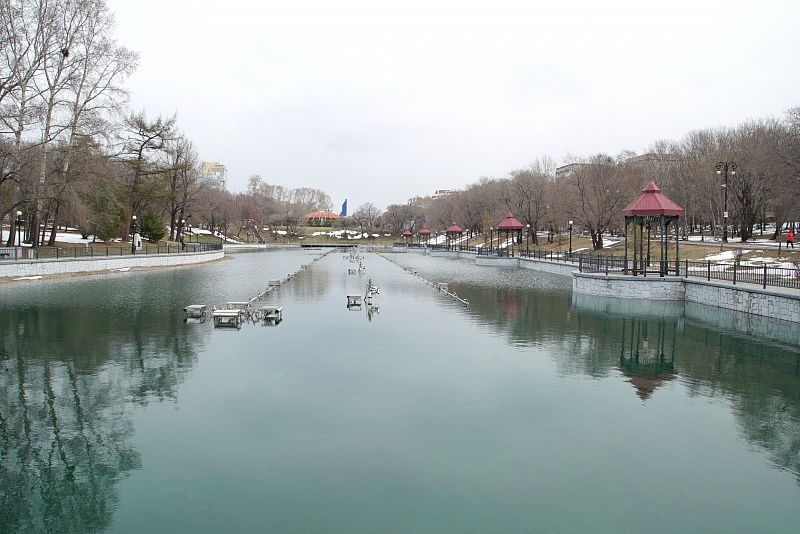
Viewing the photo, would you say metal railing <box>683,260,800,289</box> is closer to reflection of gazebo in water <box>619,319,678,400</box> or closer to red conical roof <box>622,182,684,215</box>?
red conical roof <box>622,182,684,215</box>

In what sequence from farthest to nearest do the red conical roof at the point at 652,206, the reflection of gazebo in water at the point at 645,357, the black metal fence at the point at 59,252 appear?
the black metal fence at the point at 59,252, the red conical roof at the point at 652,206, the reflection of gazebo in water at the point at 645,357

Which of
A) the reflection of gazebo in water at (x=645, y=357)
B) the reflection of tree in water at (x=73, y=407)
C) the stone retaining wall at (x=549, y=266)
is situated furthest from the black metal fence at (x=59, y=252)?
the reflection of gazebo in water at (x=645, y=357)

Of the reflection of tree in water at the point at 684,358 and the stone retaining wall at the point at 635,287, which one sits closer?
the reflection of tree in water at the point at 684,358

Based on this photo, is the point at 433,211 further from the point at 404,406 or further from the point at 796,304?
the point at 404,406

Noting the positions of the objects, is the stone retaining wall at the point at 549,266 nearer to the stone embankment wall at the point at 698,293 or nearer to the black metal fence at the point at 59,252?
the stone embankment wall at the point at 698,293

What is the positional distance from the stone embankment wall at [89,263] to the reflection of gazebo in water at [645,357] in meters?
29.0

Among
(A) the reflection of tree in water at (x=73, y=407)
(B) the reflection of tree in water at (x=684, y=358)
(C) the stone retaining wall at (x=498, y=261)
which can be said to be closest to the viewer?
(A) the reflection of tree in water at (x=73, y=407)

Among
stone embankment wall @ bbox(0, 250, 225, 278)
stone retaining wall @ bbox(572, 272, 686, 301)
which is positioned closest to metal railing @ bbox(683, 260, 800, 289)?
stone retaining wall @ bbox(572, 272, 686, 301)

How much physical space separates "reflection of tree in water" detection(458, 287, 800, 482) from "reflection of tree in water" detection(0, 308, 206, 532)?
857 centimetres

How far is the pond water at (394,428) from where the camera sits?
20.9 ft

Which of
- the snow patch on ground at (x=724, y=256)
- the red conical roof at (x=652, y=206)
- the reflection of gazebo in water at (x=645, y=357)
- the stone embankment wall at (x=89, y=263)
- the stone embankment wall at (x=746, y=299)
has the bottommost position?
the reflection of gazebo in water at (x=645, y=357)

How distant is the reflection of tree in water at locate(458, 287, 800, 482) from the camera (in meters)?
9.58

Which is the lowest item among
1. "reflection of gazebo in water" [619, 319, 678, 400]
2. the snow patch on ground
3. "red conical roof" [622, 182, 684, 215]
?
"reflection of gazebo in water" [619, 319, 678, 400]

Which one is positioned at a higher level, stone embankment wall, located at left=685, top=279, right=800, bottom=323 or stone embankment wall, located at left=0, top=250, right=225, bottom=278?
stone embankment wall, located at left=0, top=250, right=225, bottom=278
